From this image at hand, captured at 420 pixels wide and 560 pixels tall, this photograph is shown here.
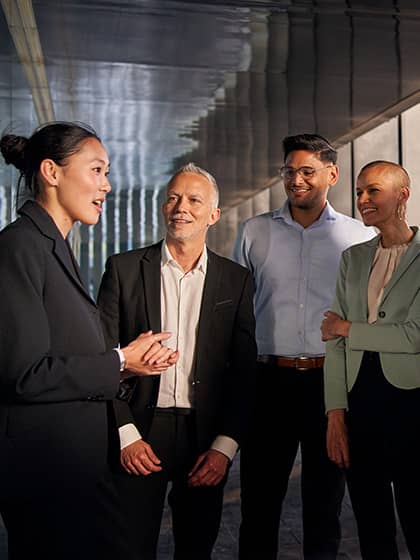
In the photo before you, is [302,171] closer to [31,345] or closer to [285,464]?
[285,464]

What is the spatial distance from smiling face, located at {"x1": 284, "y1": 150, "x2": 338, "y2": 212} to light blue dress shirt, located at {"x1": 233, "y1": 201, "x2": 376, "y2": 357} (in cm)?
12

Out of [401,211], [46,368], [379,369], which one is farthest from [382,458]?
[46,368]

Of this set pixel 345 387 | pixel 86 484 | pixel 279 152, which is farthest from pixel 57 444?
pixel 279 152

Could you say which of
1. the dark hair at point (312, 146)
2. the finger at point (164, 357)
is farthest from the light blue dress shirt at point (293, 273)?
the finger at point (164, 357)

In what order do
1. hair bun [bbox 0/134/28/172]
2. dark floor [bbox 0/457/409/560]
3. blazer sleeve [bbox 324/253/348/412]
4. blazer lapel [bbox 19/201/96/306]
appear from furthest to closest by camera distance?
dark floor [bbox 0/457/409/560], blazer sleeve [bbox 324/253/348/412], hair bun [bbox 0/134/28/172], blazer lapel [bbox 19/201/96/306]

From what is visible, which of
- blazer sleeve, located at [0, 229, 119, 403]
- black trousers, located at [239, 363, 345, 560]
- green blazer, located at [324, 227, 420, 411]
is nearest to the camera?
blazer sleeve, located at [0, 229, 119, 403]

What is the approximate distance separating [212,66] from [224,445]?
554 cm

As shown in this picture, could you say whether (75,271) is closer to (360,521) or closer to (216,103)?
(360,521)

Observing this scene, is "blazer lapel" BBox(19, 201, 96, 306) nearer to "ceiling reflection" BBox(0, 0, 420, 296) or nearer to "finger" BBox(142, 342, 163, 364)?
"finger" BBox(142, 342, 163, 364)

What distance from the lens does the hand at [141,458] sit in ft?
8.82

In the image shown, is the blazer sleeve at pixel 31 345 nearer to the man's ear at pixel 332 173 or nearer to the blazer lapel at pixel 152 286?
the blazer lapel at pixel 152 286

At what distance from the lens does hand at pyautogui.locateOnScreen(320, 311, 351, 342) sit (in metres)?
2.89

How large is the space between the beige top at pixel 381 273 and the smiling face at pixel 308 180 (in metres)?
0.54

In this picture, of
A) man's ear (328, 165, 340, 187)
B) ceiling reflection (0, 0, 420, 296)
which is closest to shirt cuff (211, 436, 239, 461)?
man's ear (328, 165, 340, 187)
